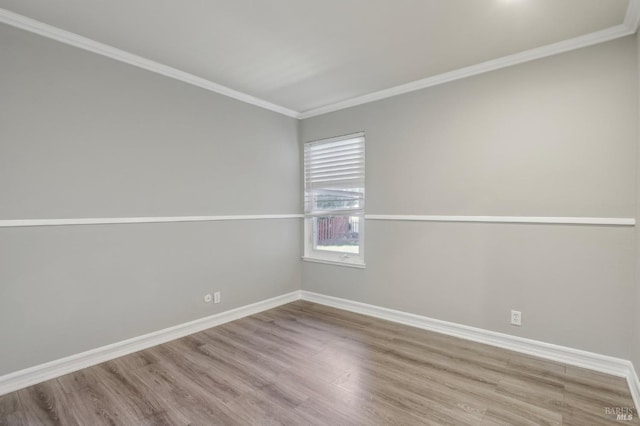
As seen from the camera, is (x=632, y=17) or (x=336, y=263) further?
(x=336, y=263)

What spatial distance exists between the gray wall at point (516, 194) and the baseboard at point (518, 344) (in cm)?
6

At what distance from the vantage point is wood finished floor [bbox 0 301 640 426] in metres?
1.88

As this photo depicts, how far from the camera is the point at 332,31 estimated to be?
2320 millimetres

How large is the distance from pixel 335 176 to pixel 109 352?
289 cm

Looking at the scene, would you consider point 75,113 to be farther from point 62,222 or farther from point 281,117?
point 281,117

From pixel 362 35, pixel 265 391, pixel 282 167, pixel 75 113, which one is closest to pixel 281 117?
pixel 282 167

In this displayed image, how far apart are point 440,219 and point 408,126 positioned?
1040mm

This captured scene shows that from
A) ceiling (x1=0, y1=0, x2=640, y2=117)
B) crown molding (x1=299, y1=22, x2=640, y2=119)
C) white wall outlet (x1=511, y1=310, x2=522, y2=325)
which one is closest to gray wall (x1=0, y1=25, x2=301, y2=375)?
ceiling (x1=0, y1=0, x2=640, y2=117)

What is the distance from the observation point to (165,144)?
293 cm

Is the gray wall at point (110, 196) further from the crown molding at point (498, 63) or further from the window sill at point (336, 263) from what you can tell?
the crown molding at point (498, 63)

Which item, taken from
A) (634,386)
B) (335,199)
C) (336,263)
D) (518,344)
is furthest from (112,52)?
(634,386)

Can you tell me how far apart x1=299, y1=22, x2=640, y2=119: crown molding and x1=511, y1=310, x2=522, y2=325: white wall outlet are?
84.2 inches

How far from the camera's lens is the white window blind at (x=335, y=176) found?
377 cm

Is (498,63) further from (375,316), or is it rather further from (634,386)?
(375,316)
